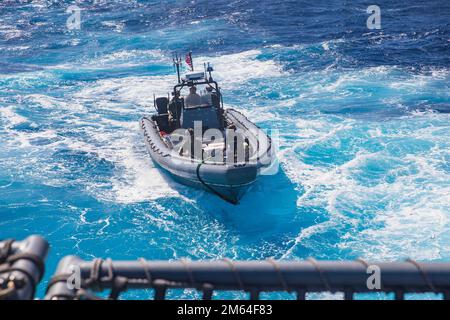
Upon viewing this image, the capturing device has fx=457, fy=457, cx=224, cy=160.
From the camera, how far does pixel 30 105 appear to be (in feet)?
80.8

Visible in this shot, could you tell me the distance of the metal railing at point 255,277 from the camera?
336 cm

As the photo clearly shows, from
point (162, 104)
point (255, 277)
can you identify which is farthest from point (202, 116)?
point (255, 277)

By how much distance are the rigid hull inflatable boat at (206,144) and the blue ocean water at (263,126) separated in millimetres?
963

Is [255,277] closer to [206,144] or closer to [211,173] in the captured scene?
[211,173]

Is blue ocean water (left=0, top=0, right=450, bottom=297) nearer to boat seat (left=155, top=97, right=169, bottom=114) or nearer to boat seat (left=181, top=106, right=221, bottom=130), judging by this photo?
boat seat (left=155, top=97, right=169, bottom=114)

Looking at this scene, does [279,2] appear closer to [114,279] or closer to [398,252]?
[398,252]

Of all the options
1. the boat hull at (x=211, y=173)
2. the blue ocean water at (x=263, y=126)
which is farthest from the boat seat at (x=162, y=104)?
the boat hull at (x=211, y=173)

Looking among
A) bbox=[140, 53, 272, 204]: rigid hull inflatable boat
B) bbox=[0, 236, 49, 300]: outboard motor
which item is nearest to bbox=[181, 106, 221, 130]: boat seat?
bbox=[140, 53, 272, 204]: rigid hull inflatable boat

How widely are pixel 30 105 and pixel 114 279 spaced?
23.5 m

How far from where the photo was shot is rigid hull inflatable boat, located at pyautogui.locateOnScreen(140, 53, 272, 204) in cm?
1312

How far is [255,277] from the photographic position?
3.50 metres

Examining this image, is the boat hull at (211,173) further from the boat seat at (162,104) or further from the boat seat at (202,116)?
the boat seat at (162,104)
